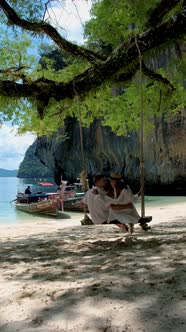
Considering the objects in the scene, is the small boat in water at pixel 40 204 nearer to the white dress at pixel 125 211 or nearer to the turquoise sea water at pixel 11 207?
the turquoise sea water at pixel 11 207

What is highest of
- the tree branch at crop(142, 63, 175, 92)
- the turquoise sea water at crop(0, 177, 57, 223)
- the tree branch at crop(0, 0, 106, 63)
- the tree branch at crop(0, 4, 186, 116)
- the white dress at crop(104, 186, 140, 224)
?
the tree branch at crop(0, 0, 106, 63)

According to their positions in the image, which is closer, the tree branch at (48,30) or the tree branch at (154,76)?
the tree branch at (48,30)

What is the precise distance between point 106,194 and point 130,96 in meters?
4.88

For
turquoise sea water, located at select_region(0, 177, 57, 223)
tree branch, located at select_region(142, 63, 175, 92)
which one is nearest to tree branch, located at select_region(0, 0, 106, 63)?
tree branch, located at select_region(142, 63, 175, 92)

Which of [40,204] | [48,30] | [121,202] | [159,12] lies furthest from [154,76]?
[40,204]

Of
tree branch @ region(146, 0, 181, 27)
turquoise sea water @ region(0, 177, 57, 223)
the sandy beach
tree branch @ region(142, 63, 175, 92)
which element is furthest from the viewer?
turquoise sea water @ region(0, 177, 57, 223)

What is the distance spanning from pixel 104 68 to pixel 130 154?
97.8 ft

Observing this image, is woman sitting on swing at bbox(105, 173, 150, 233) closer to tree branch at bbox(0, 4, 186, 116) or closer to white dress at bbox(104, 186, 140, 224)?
white dress at bbox(104, 186, 140, 224)

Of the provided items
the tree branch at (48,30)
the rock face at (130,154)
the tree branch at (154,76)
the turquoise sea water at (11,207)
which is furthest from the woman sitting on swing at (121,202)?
the rock face at (130,154)

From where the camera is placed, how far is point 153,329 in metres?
2.10

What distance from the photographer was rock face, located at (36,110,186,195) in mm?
29562

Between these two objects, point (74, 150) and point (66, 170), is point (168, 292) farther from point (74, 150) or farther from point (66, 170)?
point (66, 170)

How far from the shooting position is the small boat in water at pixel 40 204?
21.8m

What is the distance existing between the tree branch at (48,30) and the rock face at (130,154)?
21.6 m
